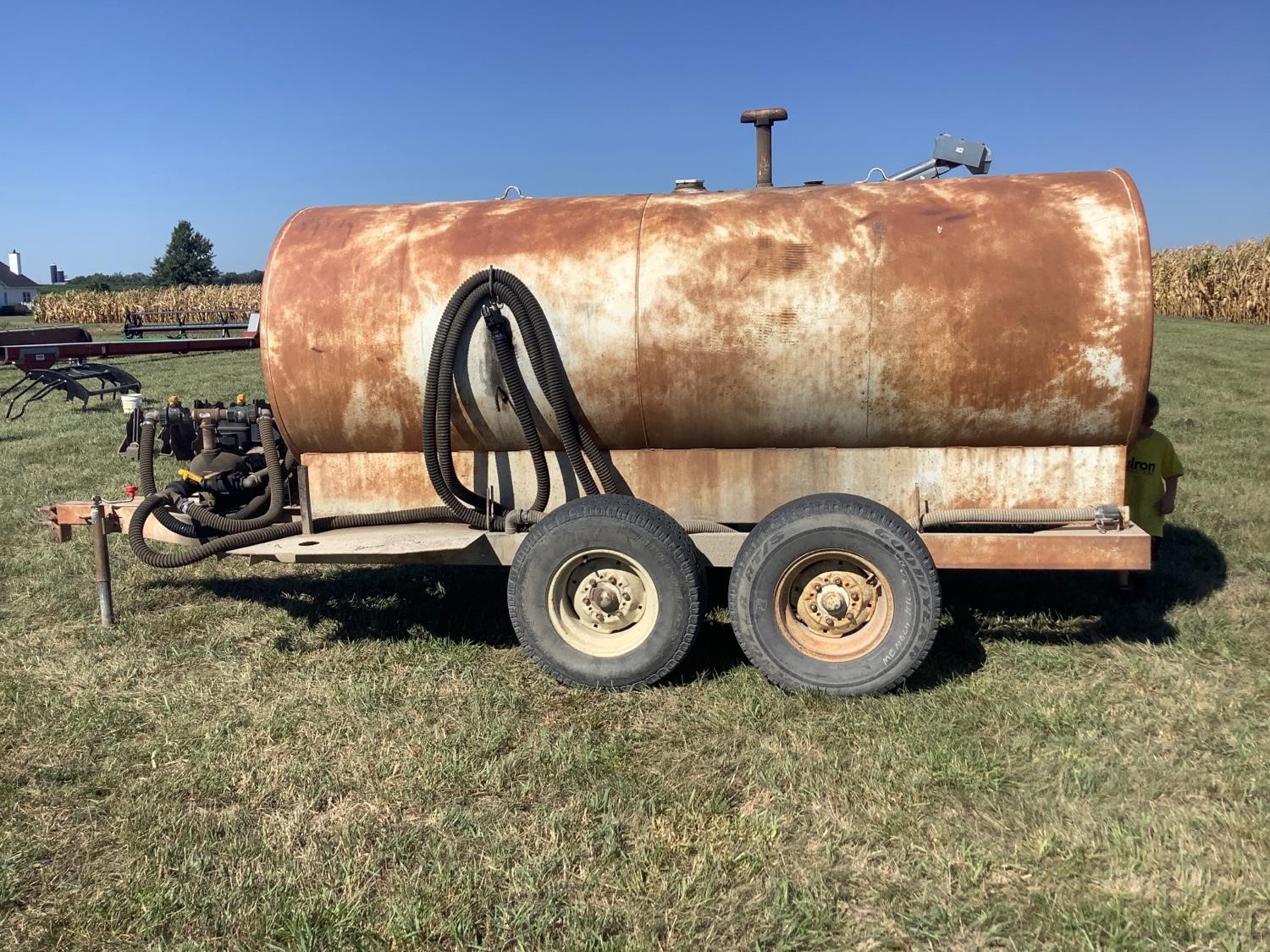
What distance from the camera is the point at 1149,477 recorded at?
5.56m

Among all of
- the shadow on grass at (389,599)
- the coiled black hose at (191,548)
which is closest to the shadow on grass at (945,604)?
the shadow on grass at (389,599)

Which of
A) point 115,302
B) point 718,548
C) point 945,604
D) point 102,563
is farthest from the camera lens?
point 115,302

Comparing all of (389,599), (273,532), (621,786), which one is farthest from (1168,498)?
(273,532)

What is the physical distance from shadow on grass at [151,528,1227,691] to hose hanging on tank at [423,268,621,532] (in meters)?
1.05

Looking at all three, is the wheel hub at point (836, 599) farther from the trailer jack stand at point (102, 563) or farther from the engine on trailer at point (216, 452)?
the trailer jack stand at point (102, 563)

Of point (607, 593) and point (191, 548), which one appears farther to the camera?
point (191, 548)

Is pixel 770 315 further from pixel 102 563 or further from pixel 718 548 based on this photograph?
pixel 102 563

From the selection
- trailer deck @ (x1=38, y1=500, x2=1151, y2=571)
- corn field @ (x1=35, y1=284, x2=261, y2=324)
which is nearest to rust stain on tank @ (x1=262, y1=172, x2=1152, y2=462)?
trailer deck @ (x1=38, y1=500, x2=1151, y2=571)

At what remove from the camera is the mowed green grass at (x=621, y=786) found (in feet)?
9.66

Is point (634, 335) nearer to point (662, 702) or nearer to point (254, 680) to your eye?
point (662, 702)

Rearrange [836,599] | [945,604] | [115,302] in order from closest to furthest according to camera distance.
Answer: [836,599], [945,604], [115,302]

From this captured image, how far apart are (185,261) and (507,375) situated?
9639 centimetres

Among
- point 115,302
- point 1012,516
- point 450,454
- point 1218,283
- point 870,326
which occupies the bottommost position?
point 1012,516

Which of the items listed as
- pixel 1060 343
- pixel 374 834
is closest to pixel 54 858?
pixel 374 834
